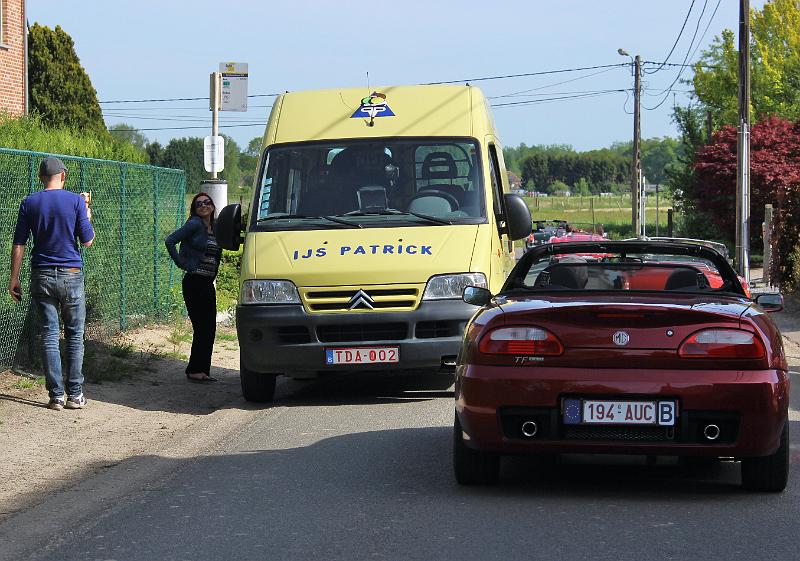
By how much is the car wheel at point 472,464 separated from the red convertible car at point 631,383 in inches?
Result: 7.9

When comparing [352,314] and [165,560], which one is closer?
[165,560]

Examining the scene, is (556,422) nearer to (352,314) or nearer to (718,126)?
(352,314)

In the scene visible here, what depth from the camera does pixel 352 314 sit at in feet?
35.4

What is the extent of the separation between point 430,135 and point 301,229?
1568 millimetres

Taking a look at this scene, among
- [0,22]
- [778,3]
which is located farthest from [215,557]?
[778,3]

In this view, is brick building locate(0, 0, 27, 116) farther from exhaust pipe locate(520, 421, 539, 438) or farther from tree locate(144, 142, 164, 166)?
tree locate(144, 142, 164, 166)

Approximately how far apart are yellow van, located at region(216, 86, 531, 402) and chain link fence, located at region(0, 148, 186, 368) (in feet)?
6.50

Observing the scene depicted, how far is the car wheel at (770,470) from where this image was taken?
6844 millimetres

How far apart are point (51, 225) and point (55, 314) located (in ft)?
2.27

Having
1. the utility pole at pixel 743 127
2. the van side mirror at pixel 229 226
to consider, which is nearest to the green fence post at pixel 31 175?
the van side mirror at pixel 229 226

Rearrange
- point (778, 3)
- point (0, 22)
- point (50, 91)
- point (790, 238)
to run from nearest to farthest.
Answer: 1. point (790, 238)
2. point (0, 22)
3. point (50, 91)
4. point (778, 3)

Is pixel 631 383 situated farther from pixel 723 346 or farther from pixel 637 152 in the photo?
pixel 637 152

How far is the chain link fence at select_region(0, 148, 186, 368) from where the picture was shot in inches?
468

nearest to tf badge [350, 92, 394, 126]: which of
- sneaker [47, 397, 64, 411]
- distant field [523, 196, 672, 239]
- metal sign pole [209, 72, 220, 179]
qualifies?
sneaker [47, 397, 64, 411]
